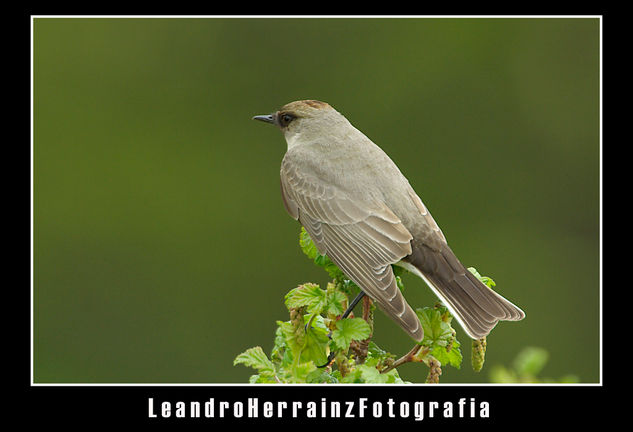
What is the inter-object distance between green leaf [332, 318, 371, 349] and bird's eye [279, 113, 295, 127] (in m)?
2.50

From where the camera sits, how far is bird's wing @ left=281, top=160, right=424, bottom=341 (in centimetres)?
381

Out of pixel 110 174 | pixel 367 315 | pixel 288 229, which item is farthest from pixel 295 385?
pixel 110 174

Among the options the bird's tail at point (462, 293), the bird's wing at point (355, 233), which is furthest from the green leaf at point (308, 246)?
the bird's tail at point (462, 293)

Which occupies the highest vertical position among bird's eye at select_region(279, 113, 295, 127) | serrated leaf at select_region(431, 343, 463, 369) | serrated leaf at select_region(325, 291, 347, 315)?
bird's eye at select_region(279, 113, 295, 127)

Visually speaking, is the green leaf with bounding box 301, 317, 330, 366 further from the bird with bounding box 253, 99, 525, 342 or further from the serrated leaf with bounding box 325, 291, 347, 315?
the bird with bounding box 253, 99, 525, 342

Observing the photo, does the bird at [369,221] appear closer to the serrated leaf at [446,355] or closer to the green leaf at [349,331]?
the serrated leaf at [446,355]

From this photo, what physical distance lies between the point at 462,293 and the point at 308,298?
1.12 metres

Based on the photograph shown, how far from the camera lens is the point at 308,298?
3250 mm

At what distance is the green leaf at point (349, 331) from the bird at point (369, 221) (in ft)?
0.81

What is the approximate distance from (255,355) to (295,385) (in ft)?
0.67

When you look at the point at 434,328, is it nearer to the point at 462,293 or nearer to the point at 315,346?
the point at 315,346

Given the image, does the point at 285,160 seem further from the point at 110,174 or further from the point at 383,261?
the point at 110,174

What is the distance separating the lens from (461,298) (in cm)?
401

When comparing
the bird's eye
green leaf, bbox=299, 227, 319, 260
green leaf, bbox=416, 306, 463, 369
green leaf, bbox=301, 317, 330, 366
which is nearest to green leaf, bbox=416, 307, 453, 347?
green leaf, bbox=416, 306, 463, 369
